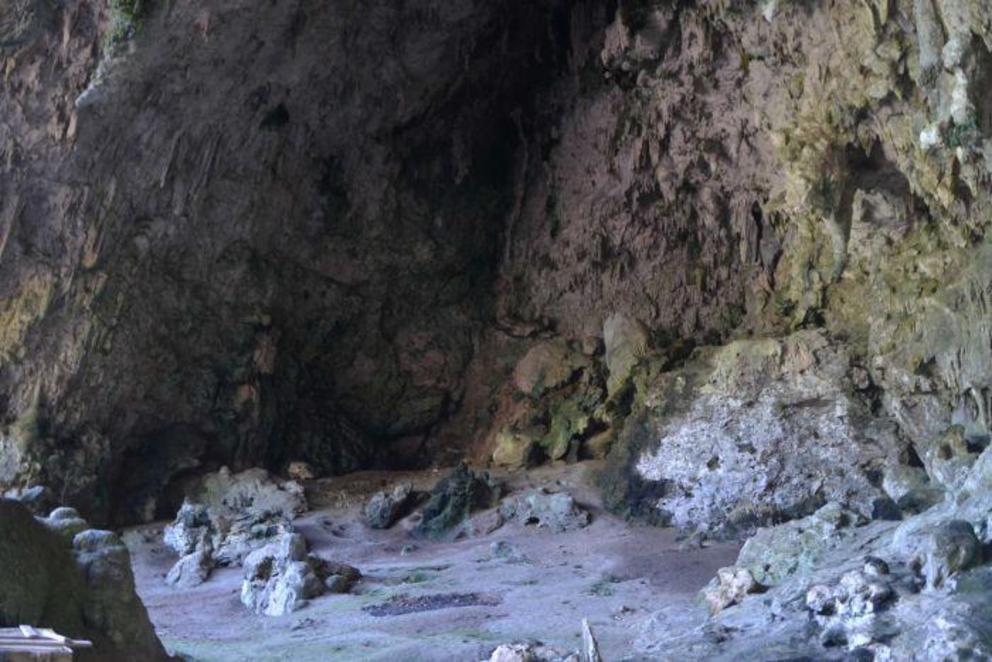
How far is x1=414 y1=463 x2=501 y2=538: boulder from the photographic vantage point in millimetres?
→ 20656

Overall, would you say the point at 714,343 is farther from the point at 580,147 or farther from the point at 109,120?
the point at 109,120

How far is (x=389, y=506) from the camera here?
21062 millimetres

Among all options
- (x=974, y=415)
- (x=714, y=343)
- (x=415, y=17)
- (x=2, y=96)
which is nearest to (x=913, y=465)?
(x=974, y=415)

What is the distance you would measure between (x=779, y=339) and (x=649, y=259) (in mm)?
4499

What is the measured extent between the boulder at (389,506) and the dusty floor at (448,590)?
8.1 inches

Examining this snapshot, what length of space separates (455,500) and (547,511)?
1.76 m

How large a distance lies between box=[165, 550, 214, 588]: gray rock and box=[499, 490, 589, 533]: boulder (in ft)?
17.1

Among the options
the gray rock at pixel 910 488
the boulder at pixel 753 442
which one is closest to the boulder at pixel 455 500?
the boulder at pixel 753 442

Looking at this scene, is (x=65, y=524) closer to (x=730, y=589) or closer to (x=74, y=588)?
(x=74, y=588)

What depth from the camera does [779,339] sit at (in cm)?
2058

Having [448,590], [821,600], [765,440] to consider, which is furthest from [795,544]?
[765,440]

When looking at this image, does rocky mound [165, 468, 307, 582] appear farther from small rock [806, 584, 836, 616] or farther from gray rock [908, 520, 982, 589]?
gray rock [908, 520, 982, 589]

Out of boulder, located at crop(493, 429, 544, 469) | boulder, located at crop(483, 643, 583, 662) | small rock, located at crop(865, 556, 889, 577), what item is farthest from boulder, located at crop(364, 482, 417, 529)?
small rock, located at crop(865, 556, 889, 577)

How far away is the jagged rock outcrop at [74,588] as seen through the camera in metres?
9.57
